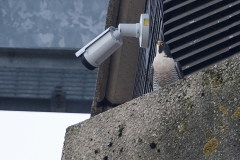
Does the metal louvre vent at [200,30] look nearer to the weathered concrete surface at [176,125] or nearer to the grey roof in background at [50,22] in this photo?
the weathered concrete surface at [176,125]

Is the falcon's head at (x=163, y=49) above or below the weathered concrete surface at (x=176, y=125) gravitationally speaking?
above

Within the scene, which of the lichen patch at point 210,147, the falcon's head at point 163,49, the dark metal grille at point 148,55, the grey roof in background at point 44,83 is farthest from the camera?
the grey roof in background at point 44,83

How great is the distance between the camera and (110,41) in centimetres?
489

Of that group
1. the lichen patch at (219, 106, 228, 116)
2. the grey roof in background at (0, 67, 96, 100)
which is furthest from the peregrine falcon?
the grey roof in background at (0, 67, 96, 100)

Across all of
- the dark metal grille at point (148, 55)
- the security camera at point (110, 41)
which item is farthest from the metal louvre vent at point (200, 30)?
the dark metal grille at point (148, 55)

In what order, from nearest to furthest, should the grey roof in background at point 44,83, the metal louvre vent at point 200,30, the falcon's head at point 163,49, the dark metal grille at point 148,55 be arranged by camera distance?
the metal louvre vent at point 200,30
the falcon's head at point 163,49
the dark metal grille at point 148,55
the grey roof in background at point 44,83

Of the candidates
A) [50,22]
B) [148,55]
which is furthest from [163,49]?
→ [50,22]

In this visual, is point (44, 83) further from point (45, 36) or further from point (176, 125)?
point (176, 125)

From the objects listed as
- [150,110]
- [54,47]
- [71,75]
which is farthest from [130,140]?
[71,75]

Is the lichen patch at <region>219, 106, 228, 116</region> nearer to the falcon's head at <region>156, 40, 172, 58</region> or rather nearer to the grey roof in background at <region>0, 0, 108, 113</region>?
the falcon's head at <region>156, 40, 172, 58</region>

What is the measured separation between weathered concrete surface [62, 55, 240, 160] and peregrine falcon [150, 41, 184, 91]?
138 cm

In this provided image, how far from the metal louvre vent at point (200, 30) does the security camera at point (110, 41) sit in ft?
0.76

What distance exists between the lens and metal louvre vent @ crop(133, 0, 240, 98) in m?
4.17

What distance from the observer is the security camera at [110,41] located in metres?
4.91
